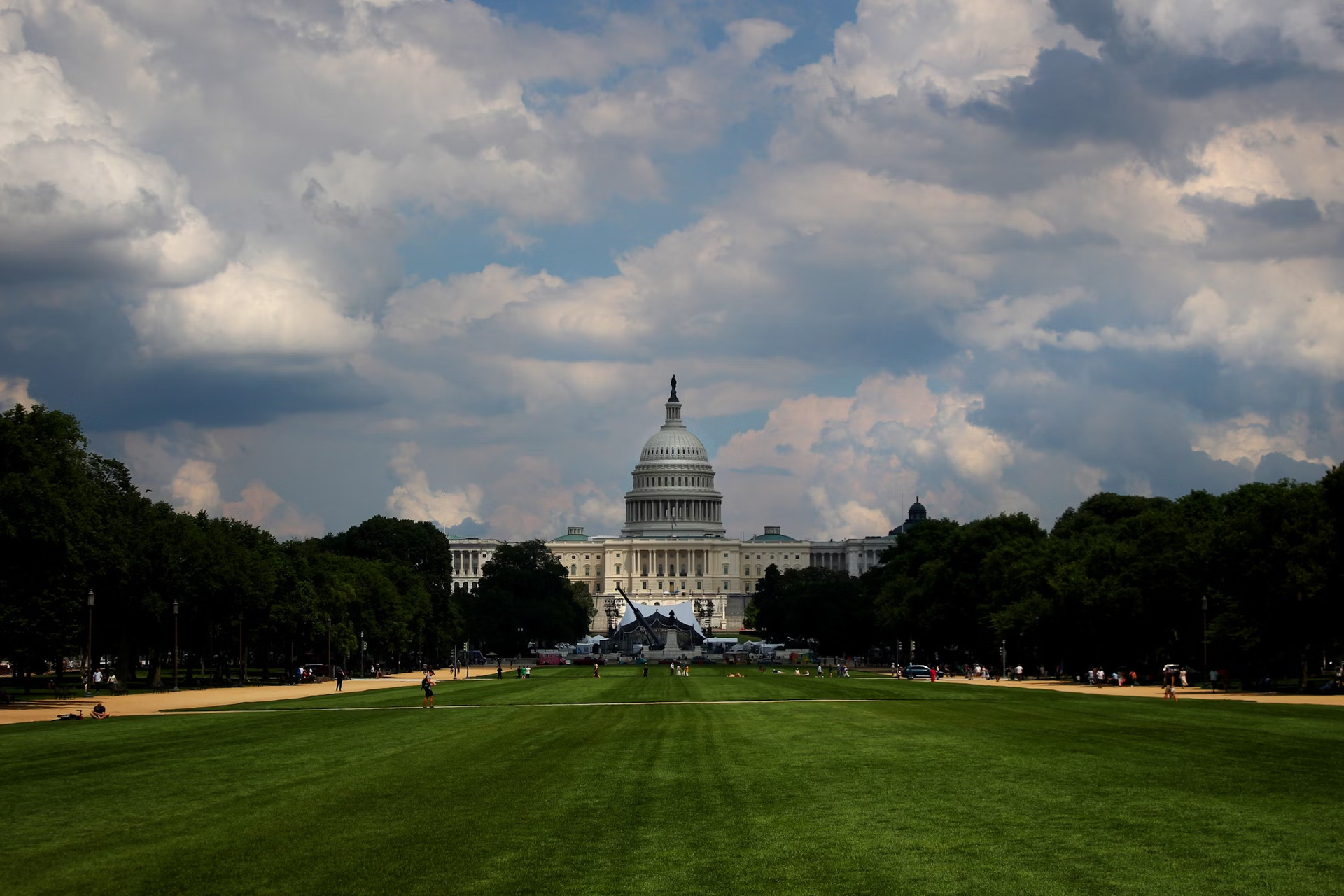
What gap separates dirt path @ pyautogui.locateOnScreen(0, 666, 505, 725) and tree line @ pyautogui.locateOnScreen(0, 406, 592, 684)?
261 cm

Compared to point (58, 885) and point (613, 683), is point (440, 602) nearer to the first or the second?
point (613, 683)

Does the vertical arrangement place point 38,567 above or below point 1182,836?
above

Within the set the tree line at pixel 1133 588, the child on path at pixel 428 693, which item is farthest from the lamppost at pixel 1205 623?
the child on path at pixel 428 693

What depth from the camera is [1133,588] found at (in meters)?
89.4

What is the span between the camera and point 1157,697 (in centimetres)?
6600

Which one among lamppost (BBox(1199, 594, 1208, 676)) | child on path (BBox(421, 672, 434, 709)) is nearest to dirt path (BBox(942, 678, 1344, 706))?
lamppost (BBox(1199, 594, 1208, 676))

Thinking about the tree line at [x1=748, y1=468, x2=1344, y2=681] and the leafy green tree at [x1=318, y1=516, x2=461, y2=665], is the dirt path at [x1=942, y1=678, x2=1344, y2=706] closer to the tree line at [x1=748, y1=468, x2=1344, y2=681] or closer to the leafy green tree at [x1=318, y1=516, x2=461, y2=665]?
the tree line at [x1=748, y1=468, x2=1344, y2=681]

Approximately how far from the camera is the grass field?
18.0 meters

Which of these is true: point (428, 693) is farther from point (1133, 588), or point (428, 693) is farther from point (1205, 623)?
point (1133, 588)

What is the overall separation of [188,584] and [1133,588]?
53.9 metres

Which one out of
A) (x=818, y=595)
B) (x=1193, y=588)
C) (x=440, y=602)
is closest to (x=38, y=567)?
(x=1193, y=588)

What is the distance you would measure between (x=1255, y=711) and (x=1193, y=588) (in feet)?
112

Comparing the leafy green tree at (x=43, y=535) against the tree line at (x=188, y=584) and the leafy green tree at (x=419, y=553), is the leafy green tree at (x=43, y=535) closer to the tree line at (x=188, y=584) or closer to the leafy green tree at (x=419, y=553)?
the tree line at (x=188, y=584)

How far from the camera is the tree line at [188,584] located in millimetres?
63062
